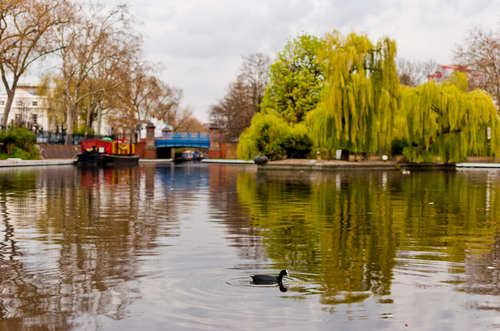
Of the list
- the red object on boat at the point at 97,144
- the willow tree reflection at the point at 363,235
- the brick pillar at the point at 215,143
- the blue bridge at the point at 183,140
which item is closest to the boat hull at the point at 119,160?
the red object on boat at the point at 97,144

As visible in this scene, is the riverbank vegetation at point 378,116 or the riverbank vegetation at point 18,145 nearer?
A: the riverbank vegetation at point 378,116

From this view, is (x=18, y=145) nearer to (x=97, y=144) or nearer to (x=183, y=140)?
(x=97, y=144)

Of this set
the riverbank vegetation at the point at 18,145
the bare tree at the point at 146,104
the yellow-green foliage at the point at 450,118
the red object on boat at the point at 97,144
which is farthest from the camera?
the bare tree at the point at 146,104

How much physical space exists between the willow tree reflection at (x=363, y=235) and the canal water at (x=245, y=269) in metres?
0.03

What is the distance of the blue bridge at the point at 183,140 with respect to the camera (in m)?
84.0

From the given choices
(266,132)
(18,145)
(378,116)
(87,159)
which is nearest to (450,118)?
(378,116)

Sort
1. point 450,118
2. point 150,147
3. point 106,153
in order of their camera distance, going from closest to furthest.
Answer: point 450,118
point 106,153
point 150,147

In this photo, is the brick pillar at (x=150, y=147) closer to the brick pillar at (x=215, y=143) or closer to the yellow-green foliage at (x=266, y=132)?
the brick pillar at (x=215, y=143)

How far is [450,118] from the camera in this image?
125 ft

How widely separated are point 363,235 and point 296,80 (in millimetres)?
44724

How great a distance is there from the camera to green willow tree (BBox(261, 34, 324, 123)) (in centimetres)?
5191

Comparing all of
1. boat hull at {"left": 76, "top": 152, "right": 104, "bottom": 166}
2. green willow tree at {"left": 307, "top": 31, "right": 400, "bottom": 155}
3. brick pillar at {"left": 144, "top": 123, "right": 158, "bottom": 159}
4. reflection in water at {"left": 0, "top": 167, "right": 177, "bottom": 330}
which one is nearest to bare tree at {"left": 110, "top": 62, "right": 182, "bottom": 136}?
brick pillar at {"left": 144, "top": 123, "right": 158, "bottom": 159}

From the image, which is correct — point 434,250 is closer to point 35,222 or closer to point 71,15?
point 35,222

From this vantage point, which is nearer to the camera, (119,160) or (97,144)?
(119,160)
